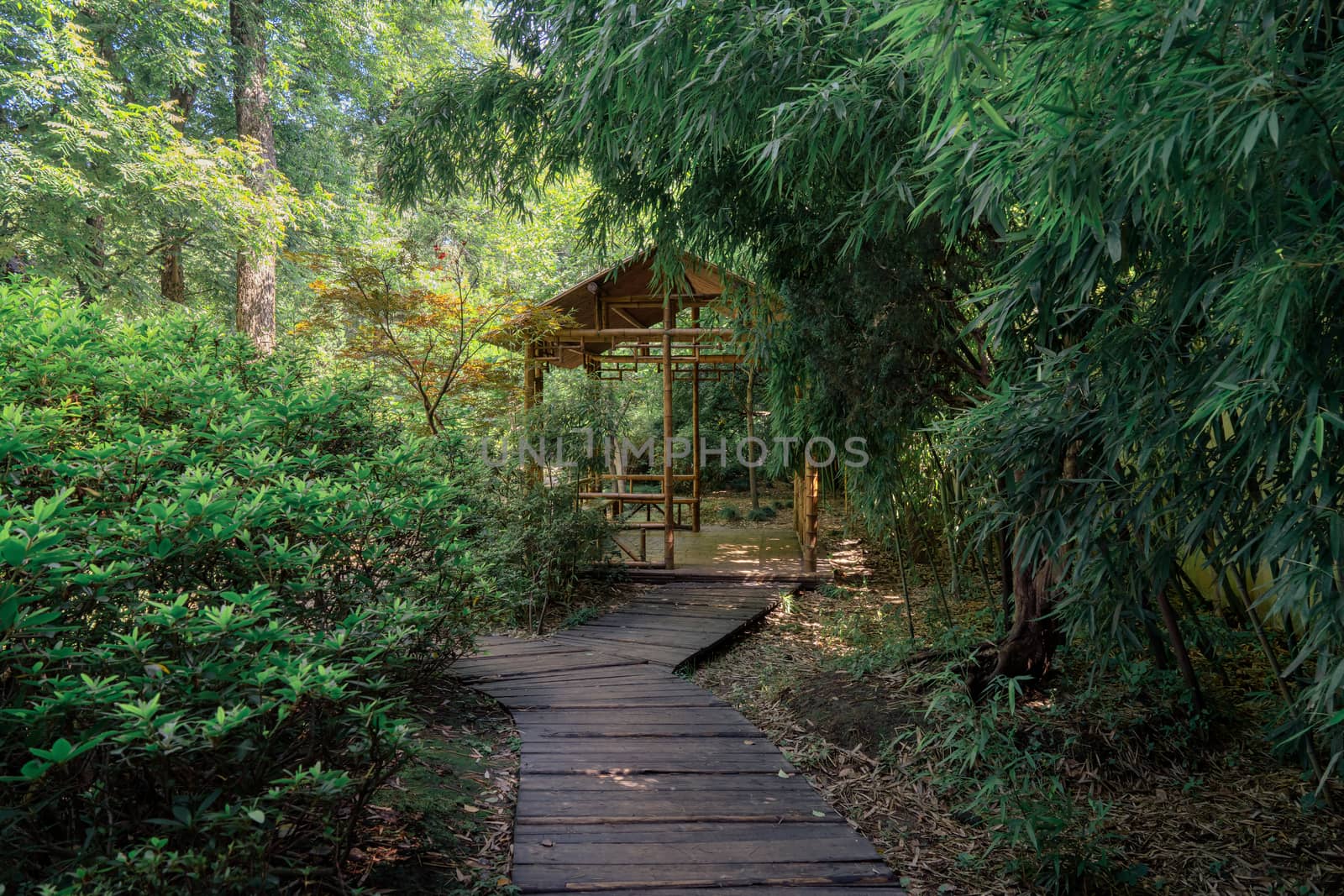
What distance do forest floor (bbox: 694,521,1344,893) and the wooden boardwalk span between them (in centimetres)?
24

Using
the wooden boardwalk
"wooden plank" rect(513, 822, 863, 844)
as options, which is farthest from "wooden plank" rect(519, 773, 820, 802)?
"wooden plank" rect(513, 822, 863, 844)

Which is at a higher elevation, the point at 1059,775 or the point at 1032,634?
the point at 1032,634

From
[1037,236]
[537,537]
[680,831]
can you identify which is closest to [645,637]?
[537,537]

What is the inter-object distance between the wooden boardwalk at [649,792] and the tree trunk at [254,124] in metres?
4.57

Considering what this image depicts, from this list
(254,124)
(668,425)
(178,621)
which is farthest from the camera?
(254,124)

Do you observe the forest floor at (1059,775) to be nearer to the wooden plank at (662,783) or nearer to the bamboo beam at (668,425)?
the wooden plank at (662,783)

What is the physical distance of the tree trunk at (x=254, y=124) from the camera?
707 centimetres

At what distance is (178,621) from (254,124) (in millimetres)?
7574

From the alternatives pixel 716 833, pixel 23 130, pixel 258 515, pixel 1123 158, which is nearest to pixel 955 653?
pixel 716 833

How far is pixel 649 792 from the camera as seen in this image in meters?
2.54

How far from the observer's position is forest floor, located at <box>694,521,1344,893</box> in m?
2.20

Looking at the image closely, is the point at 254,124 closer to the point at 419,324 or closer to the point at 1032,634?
the point at 419,324

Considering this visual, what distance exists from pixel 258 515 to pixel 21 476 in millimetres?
496

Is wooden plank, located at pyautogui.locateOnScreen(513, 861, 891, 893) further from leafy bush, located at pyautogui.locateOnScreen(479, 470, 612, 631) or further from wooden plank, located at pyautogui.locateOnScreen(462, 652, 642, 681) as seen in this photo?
leafy bush, located at pyautogui.locateOnScreen(479, 470, 612, 631)
